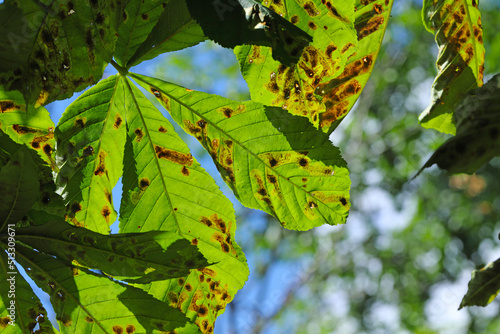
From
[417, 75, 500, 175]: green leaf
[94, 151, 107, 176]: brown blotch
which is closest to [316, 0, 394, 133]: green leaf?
[417, 75, 500, 175]: green leaf

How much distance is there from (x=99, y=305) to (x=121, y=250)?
0.47ft

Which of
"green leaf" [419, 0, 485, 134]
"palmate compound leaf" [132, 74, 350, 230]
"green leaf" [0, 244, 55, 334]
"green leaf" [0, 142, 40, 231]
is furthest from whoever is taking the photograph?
"green leaf" [419, 0, 485, 134]

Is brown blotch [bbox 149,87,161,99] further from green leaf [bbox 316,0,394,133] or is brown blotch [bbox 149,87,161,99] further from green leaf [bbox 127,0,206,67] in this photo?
green leaf [bbox 316,0,394,133]

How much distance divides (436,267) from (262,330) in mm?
3539

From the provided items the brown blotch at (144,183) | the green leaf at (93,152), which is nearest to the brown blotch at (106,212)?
the green leaf at (93,152)

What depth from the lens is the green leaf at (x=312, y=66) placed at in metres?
0.80

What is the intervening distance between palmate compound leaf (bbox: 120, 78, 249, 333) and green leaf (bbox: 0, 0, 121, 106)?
168mm

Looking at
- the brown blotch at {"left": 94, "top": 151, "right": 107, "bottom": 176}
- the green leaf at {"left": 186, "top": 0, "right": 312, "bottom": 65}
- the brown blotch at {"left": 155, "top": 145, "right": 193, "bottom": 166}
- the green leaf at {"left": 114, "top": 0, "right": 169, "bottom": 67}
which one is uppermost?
the green leaf at {"left": 114, "top": 0, "right": 169, "bottom": 67}

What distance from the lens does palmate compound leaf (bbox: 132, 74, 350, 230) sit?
876mm

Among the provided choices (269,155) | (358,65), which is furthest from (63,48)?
(358,65)

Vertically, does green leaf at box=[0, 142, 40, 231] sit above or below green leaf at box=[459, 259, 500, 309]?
above

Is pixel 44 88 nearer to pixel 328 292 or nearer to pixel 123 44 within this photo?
pixel 123 44

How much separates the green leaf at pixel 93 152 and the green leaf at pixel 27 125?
1.8 inches

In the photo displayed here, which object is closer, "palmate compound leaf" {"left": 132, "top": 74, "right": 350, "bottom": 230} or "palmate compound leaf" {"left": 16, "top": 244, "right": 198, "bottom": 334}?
"palmate compound leaf" {"left": 16, "top": 244, "right": 198, "bottom": 334}
